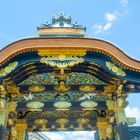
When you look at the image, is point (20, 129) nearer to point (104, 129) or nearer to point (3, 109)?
point (3, 109)

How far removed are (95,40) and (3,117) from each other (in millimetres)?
3472

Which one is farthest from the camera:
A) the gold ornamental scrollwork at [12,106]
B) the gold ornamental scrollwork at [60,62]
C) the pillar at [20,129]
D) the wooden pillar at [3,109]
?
the pillar at [20,129]

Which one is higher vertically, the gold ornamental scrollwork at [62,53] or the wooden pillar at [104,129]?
the gold ornamental scrollwork at [62,53]

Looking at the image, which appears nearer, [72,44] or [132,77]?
[72,44]

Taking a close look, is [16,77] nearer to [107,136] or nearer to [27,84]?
[27,84]

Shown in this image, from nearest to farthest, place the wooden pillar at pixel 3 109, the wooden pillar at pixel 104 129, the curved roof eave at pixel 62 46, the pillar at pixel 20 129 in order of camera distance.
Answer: the curved roof eave at pixel 62 46 < the wooden pillar at pixel 3 109 < the wooden pillar at pixel 104 129 < the pillar at pixel 20 129

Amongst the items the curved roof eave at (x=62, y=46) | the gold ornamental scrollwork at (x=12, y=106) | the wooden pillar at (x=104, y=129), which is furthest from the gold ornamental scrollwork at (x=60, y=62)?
the wooden pillar at (x=104, y=129)

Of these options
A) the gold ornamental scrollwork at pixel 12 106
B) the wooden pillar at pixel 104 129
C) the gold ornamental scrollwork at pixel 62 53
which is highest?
the gold ornamental scrollwork at pixel 62 53

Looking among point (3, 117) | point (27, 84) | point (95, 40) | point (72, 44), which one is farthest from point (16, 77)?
point (95, 40)

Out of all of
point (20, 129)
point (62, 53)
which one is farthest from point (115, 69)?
point (20, 129)

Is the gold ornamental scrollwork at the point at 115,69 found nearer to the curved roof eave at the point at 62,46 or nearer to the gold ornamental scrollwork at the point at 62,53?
the curved roof eave at the point at 62,46

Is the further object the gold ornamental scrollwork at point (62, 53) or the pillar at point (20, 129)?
the pillar at point (20, 129)

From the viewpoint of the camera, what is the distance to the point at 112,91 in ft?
32.4

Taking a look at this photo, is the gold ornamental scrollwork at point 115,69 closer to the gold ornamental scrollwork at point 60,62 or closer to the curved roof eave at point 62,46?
the curved roof eave at point 62,46
